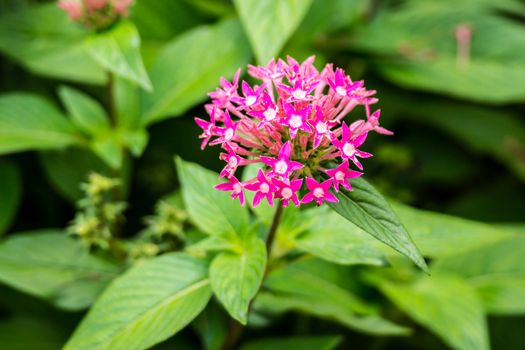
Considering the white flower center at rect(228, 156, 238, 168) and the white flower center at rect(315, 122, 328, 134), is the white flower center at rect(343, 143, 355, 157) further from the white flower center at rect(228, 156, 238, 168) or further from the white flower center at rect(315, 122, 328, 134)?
the white flower center at rect(228, 156, 238, 168)

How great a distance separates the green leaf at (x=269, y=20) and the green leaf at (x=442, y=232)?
42cm

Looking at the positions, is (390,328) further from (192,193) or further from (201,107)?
(201,107)

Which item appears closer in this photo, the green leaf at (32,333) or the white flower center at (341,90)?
the white flower center at (341,90)

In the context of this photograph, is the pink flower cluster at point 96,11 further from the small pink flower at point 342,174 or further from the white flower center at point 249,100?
the small pink flower at point 342,174

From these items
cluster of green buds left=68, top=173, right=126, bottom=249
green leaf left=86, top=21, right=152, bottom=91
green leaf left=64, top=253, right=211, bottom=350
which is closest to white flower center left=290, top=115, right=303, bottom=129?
green leaf left=64, top=253, right=211, bottom=350

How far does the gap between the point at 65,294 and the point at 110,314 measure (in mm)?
313

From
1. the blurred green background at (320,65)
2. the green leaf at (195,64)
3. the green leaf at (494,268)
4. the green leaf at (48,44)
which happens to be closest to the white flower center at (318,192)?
the blurred green background at (320,65)

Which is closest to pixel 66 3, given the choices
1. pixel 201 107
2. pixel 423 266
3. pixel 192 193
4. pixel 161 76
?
pixel 161 76

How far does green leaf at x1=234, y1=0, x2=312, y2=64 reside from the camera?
130 cm

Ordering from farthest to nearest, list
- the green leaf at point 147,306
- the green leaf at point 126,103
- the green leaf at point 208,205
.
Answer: the green leaf at point 126,103 → the green leaf at point 208,205 → the green leaf at point 147,306

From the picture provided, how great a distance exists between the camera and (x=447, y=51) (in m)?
1.87

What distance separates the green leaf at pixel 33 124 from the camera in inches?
51.1

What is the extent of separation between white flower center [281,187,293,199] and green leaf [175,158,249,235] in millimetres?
240

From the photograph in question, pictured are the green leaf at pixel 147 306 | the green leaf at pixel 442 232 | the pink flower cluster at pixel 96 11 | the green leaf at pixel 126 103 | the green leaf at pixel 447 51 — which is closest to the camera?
the green leaf at pixel 147 306
